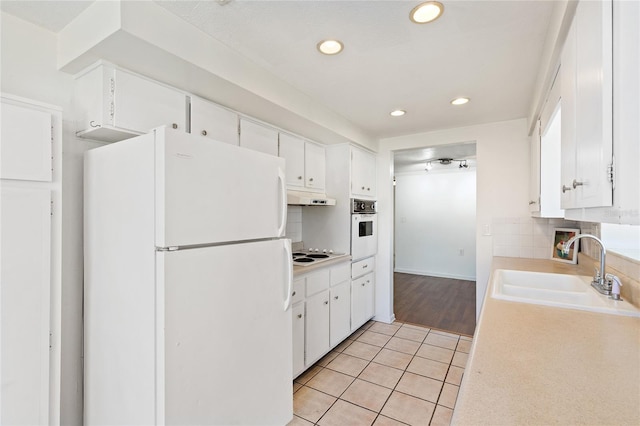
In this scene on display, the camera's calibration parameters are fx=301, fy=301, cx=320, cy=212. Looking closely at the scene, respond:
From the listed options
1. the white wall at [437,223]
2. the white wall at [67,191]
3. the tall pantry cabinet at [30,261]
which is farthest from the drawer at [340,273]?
the white wall at [437,223]

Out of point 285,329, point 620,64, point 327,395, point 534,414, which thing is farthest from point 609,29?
point 327,395

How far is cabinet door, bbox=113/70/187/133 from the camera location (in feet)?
5.03

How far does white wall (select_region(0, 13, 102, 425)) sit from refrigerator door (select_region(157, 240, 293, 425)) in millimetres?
777

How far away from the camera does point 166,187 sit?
1.24m

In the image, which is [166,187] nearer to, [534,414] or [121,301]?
[121,301]

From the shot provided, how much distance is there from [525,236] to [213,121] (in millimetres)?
3005

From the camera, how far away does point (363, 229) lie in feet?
11.1

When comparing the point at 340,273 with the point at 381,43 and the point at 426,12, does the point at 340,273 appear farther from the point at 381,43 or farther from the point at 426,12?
the point at 426,12

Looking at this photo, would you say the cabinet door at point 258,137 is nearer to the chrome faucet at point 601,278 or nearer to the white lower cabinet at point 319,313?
the white lower cabinet at point 319,313

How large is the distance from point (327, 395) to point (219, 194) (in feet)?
5.68

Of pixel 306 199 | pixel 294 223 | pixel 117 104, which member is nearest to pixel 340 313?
pixel 294 223

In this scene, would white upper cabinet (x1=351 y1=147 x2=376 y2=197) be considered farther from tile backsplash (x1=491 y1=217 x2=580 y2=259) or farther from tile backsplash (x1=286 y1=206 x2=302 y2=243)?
tile backsplash (x1=491 y1=217 x2=580 y2=259)

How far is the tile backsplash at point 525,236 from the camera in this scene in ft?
9.33

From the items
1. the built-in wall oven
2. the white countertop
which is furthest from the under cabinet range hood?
the white countertop
